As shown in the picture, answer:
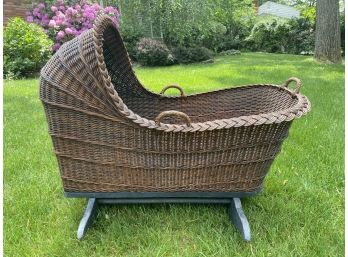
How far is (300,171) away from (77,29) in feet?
24.8

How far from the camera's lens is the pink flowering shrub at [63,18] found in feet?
28.5

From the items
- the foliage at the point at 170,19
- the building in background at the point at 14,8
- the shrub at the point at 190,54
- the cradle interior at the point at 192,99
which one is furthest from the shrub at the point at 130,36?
the cradle interior at the point at 192,99

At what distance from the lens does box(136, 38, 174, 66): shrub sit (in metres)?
9.79

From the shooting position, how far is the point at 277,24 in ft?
51.1

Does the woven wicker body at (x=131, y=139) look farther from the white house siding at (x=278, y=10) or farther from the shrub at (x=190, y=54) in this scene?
the white house siding at (x=278, y=10)

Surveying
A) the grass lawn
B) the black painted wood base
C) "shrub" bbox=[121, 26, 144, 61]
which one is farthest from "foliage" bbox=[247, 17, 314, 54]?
the black painted wood base

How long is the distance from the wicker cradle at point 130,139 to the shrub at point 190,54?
862cm

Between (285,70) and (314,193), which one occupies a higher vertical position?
(314,193)

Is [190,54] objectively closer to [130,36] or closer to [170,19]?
[170,19]

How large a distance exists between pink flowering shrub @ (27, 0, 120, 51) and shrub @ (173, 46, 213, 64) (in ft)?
6.75

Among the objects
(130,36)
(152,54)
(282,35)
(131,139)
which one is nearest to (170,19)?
(130,36)

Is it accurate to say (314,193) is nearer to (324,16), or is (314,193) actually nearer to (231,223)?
(231,223)

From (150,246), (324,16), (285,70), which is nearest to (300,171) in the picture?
(150,246)

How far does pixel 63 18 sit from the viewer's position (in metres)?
8.70
